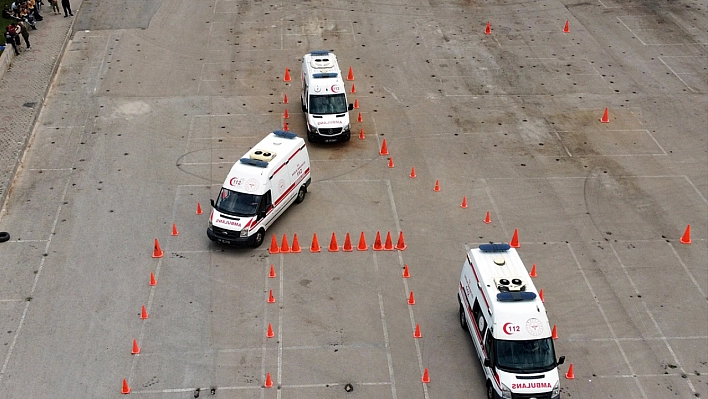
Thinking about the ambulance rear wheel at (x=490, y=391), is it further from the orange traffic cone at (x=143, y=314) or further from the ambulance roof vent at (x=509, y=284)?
the orange traffic cone at (x=143, y=314)

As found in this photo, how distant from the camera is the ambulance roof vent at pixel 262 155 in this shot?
2705cm

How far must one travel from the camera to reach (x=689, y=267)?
26.4 metres

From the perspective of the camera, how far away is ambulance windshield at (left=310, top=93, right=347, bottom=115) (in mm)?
32719

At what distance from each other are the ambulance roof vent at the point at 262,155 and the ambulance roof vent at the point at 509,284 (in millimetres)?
8848

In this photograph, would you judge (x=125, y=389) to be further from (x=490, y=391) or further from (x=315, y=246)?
(x=490, y=391)

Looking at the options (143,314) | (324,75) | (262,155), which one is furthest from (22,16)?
(143,314)

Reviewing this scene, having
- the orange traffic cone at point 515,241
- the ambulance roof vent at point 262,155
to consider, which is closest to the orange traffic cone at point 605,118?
the orange traffic cone at point 515,241

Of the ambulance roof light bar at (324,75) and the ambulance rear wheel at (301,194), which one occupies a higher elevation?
the ambulance roof light bar at (324,75)

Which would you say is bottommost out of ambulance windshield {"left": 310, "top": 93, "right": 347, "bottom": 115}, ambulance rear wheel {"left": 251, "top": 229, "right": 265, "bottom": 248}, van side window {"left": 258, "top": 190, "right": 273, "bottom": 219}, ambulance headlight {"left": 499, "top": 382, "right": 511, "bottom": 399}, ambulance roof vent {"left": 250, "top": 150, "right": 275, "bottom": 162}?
ambulance rear wheel {"left": 251, "top": 229, "right": 265, "bottom": 248}

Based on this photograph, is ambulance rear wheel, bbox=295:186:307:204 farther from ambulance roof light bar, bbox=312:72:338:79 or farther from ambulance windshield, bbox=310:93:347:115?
ambulance roof light bar, bbox=312:72:338:79

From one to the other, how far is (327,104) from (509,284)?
13737 millimetres

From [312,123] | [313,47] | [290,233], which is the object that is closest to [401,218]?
[290,233]

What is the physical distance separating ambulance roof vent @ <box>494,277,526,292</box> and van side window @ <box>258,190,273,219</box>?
8.09 m

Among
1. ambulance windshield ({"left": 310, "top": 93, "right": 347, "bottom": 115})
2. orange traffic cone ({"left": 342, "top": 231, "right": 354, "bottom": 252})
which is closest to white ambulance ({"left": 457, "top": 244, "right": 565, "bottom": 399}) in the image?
orange traffic cone ({"left": 342, "top": 231, "right": 354, "bottom": 252})
